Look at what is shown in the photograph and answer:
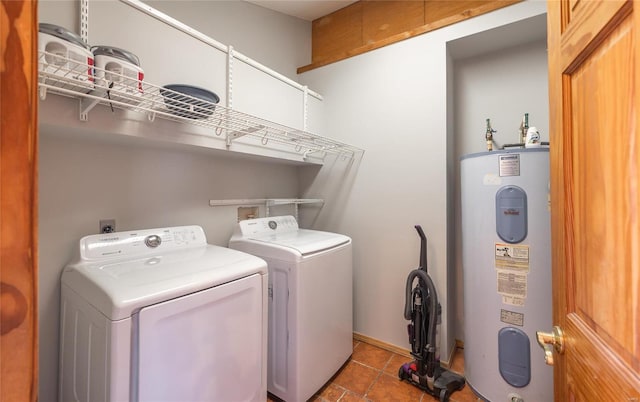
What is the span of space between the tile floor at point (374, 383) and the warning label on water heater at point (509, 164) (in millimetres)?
1388

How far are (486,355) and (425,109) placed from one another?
1684mm

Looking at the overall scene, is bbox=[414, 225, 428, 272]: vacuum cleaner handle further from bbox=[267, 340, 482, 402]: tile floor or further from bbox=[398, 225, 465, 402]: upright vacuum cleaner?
bbox=[267, 340, 482, 402]: tile floor

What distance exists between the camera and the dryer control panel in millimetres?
1866

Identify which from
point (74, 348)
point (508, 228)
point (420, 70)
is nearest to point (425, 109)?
point (420, 70)

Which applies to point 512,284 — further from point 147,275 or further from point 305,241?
point 147,275

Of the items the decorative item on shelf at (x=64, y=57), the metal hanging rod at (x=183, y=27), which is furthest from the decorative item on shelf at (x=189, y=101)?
the metal hanging rod at (x=183, y=27)

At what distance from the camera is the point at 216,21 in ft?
6.46

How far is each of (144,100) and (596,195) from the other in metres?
1.47

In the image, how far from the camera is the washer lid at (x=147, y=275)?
873mm

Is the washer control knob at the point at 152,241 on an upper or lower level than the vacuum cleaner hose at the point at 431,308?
upper

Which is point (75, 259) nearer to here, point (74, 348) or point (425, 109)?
point (74, 348)

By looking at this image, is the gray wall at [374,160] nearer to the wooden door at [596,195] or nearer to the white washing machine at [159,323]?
the white washing machine at [159,323]

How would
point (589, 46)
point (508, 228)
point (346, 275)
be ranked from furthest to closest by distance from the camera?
point (346, 275), point (508, 228), point (589, 46)

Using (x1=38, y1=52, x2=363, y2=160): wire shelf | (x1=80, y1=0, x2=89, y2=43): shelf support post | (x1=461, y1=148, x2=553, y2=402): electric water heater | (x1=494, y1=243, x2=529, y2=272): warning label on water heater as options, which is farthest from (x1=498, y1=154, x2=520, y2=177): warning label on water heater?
(x1=80, y1=0, x2=89, y2=43): shelf support post
